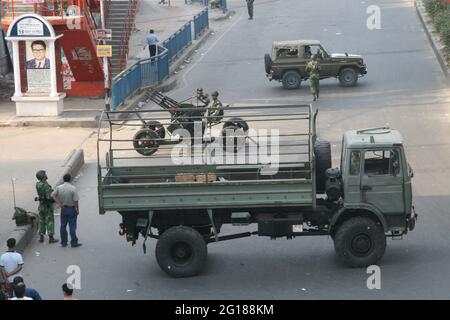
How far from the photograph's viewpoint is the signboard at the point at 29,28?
29141 mm

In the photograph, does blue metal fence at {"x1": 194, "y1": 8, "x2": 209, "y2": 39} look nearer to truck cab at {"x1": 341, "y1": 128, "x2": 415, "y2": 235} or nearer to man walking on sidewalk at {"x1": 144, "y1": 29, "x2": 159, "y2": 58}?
man walking on sidewalk at {"x1": 144, "y1": 29, "x2": 159, "y2": 58}

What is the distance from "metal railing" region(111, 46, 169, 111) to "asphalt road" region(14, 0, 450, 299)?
0.90 meters

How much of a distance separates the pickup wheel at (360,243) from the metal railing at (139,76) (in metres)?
14.8

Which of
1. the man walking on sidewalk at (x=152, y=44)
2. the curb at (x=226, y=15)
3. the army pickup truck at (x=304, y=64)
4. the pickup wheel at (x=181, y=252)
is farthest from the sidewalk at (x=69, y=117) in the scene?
the curb at (x=226, y=15)

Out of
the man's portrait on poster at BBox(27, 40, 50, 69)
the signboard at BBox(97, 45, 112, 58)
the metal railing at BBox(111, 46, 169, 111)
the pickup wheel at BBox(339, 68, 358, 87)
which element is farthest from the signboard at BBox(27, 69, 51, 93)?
the pickup wheel at BBox(339, 68, 358, 87)

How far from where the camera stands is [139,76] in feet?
106

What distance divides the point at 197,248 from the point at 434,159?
360 inches

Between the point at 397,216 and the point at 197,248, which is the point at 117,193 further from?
the point at 397,216

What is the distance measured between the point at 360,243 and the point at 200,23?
96.4ft

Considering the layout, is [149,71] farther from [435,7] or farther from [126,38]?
[435,7]

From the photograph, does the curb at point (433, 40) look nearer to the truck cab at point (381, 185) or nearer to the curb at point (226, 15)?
the curb at point (226, 15)

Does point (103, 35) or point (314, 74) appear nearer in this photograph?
point (103, 35)

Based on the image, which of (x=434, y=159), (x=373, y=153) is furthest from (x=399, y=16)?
(x=373, y=153)

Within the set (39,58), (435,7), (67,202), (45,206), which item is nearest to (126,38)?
(39,58)
